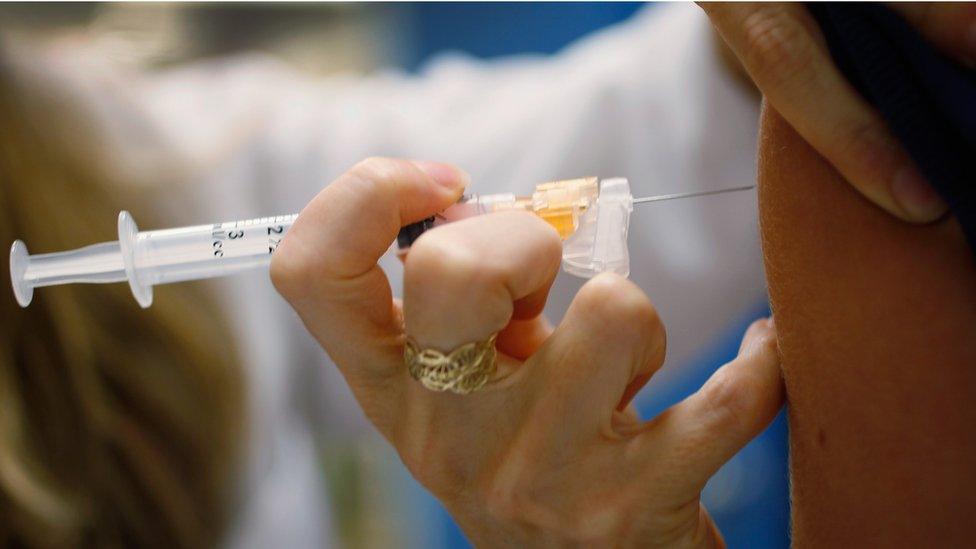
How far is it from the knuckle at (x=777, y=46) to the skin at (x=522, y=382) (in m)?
0.21

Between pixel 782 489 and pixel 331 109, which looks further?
pixel 331 109

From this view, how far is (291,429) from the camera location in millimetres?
1415

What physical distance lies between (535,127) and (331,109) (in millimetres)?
419

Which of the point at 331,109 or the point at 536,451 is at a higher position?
the point at 331,109

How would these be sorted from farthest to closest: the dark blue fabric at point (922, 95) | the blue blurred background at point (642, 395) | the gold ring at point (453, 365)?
1. the blue blurred background at point (642, 395)
2. the gold ring at point (453, 365)
3. the dark blue fabric at point (922, 95)

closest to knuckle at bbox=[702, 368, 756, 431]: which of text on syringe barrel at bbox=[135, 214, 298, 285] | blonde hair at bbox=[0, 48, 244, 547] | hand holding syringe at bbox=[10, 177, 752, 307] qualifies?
hand holding syringe at bbox=[10, 177, 752, 307]

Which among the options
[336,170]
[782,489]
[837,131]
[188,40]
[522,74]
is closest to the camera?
[837,131]

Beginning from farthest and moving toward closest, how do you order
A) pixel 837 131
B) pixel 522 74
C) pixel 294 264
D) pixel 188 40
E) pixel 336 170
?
pixel 188 40 → pixel 522 74 → pixel 336 170 → pixel 294 264 → pixel 837 131

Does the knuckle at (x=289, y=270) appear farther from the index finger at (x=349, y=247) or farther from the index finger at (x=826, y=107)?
the index finger at (x=826, y=107)

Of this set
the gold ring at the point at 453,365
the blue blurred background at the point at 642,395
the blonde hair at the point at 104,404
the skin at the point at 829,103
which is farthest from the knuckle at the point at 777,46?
the blonde hair at the point at 104,404

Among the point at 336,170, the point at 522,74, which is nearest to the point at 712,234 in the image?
the point at 522,74

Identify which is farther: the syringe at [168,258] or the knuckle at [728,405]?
the syringe at [168,258]

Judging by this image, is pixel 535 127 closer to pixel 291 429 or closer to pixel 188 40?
pixel 291 429

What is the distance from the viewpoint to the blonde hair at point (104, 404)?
4.53 ft
